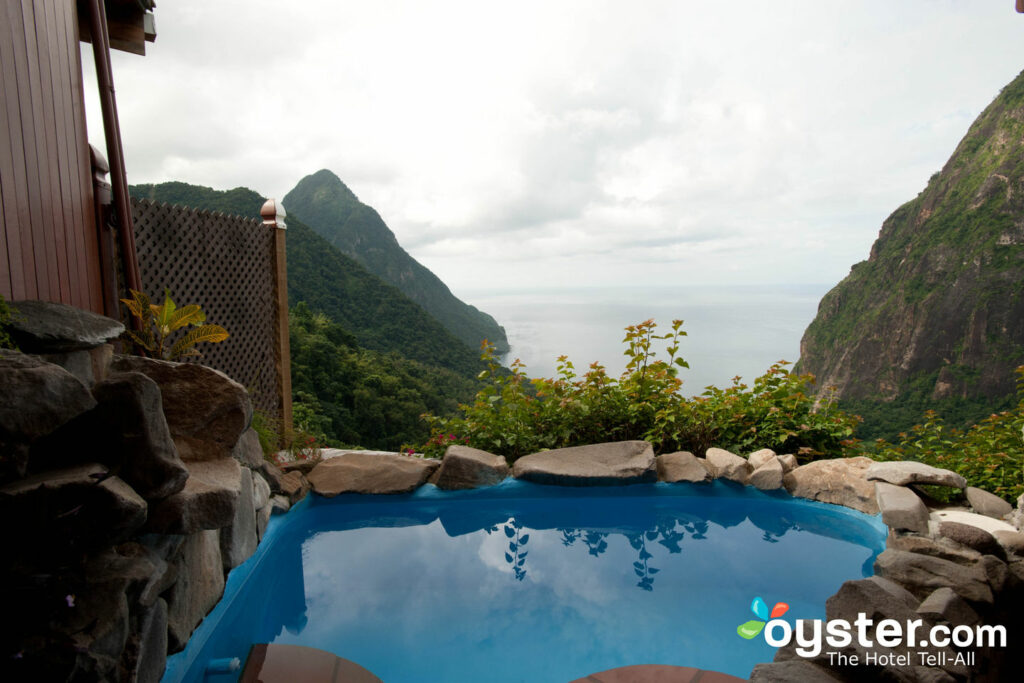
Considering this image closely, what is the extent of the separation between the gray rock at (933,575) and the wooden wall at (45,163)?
4.19 m

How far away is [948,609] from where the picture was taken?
2295 millimetres

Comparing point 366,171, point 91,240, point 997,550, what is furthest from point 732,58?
point 366,171

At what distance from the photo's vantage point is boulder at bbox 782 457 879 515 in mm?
4070

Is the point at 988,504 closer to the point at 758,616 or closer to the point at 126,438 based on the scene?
the point at 758,616

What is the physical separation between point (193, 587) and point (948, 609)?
10.8 feet

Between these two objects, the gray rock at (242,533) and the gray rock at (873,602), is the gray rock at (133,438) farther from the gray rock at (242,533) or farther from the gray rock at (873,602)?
the gray rock at (873,602)

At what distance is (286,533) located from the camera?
3879 mm

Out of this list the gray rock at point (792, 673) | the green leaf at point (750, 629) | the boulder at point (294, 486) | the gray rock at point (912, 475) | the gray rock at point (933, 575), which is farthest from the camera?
the boulder at point (294, 486)

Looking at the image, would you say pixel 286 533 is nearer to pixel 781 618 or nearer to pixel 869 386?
pixel 781 618

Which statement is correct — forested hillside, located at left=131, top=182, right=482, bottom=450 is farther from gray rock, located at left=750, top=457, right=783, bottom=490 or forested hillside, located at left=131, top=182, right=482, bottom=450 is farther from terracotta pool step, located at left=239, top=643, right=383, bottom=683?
gray rock, located at left=750, top=457, right=783, bottom=490

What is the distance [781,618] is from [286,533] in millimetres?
3176

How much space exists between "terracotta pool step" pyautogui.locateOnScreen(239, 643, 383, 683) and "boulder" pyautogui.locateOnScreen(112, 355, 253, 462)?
951mm

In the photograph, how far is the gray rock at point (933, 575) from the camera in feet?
8.41

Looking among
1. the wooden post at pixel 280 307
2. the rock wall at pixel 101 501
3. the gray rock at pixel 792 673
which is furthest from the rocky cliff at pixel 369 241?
the gray rock at pixel 792 673
